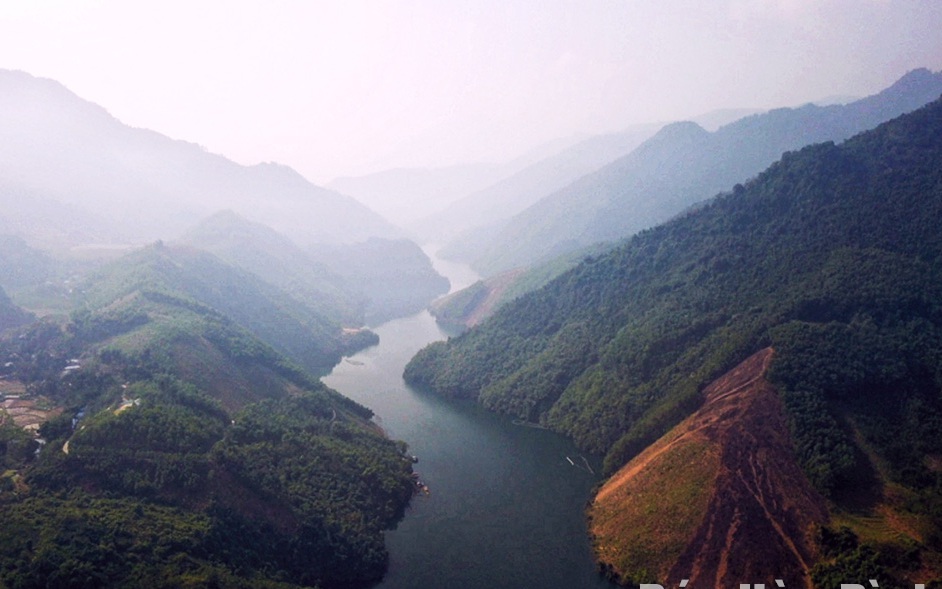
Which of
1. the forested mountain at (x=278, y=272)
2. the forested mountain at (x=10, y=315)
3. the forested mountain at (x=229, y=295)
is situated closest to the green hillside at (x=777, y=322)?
the forested mountain at (x=229, y=295)

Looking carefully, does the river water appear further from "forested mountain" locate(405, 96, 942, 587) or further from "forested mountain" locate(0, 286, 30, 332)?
"forested mountain" locate(0, 286, 30, 332)

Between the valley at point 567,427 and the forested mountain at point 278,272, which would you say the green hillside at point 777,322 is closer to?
the valley at point 567,427

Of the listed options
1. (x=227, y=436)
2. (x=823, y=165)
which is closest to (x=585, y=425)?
(x=227, y=436)

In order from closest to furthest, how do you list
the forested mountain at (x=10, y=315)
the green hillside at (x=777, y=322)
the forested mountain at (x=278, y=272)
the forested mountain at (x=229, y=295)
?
the green hillside at (x=777, y=322)
the forested mountain at (x=10, y=315)
the forested mountain at (x=229, y=295)
the forested mountain at (x=278, y=272)

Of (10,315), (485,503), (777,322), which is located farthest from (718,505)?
A: (10,315)

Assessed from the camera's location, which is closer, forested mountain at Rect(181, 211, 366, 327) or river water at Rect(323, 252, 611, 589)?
river water at Rect(323, 252, 611, 589)

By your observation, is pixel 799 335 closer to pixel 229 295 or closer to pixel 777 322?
pixel 777 322

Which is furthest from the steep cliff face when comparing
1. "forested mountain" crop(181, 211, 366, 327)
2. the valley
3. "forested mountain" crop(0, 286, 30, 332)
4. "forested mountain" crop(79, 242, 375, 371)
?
"forested mountain" crop(181, 211, 366, 327)
